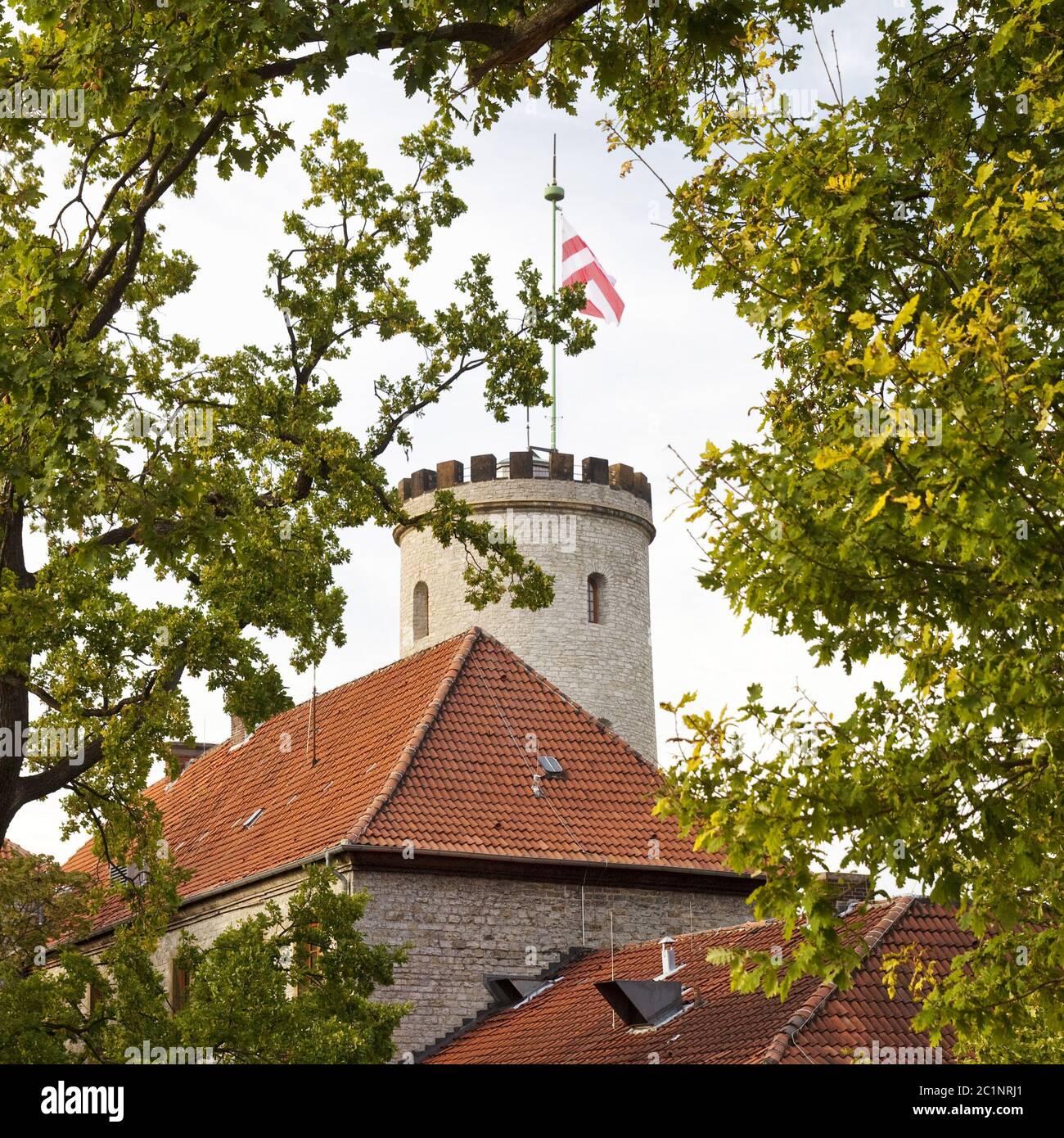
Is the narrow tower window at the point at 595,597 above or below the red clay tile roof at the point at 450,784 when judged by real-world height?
above

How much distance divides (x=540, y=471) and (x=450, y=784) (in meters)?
17.1

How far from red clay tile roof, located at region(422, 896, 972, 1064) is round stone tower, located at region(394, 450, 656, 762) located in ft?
49.7

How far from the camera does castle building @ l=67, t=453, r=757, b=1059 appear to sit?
22547mm

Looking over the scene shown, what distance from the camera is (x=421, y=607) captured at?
1577 inches

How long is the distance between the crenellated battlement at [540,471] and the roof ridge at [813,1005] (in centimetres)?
2141

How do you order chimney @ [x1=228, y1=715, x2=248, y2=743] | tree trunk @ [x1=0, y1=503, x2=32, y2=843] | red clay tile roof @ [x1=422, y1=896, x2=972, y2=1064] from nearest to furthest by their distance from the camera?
tree trunk @ [x1=0, y1=503, x2=32, y2=843], red clay tile roof @ [x1=422, y1=896, x2=972, y2=1064], chimney @ [x1=228, y1=715, x2=248, y2=743]

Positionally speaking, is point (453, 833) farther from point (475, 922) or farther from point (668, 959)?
point (668, 959)

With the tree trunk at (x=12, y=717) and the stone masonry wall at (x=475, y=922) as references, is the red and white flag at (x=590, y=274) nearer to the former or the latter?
the stone masonry wall at (x=475, y=922)

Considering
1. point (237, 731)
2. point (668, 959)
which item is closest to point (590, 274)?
point (237, 731)

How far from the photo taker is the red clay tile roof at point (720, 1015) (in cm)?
1686

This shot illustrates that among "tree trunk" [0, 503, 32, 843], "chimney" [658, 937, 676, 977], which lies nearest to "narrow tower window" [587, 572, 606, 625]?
"chimney" [658, 937, 676, 977]

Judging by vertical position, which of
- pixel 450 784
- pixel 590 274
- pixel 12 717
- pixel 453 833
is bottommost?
pixel 453 833

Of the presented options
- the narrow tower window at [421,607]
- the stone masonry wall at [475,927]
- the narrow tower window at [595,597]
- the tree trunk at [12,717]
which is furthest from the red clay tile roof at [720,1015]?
the narrow tower window at [421,607]

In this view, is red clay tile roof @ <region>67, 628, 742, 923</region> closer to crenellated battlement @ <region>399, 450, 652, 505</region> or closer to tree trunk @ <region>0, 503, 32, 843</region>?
tree trunk @ <region>0, 503, 32, 843</region>
